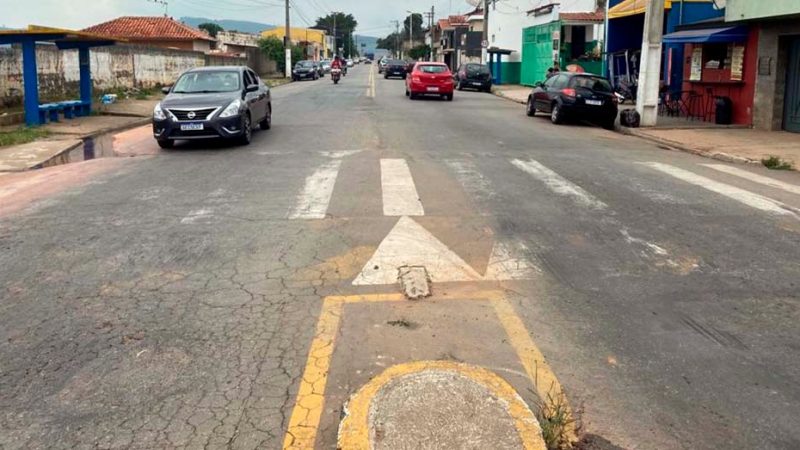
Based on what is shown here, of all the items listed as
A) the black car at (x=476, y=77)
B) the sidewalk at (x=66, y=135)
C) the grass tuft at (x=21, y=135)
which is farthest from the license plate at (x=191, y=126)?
the black car at (x=476, y=77)

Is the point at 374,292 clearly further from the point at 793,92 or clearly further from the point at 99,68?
the point at 99,68

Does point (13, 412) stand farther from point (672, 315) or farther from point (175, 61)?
point (175, 61)

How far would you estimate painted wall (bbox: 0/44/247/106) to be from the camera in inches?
727

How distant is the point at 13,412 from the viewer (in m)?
3.69

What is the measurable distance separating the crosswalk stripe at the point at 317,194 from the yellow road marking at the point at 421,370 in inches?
154

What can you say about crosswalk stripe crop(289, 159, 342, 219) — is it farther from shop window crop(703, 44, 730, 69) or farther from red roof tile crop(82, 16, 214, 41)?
red roof tile crop(82, 16, 214, 41)

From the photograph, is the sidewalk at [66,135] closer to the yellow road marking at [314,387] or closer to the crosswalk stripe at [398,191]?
the crosswalk stripe at [398,191]

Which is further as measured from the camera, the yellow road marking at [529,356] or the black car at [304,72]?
the black car at [304,72]

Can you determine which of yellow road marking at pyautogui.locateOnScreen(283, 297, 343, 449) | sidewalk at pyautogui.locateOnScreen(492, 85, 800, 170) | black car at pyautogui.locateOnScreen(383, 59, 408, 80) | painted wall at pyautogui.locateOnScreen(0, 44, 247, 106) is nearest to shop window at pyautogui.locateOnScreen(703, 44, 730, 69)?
sidewalk at pyautogui.locateOnScreen(492, 85, 800, 170)

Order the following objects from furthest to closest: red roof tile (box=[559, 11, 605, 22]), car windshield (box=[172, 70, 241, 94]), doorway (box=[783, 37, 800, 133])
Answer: red roof tile (box=[559, 11, 605, 22]) → doorway (box=[783, 37, 800, 133]) → car windshield (box=[172, 70, 241, 94])

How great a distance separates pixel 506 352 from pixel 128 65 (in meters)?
27.7

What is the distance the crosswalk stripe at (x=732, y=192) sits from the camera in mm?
8406

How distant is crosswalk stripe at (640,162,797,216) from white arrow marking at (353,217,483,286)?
4.29 meters

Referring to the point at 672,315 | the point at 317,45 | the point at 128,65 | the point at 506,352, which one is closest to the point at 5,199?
the point at 506,352
